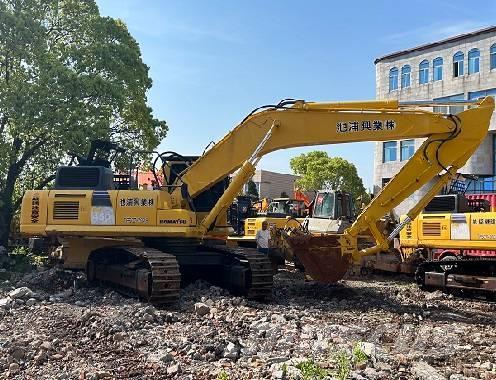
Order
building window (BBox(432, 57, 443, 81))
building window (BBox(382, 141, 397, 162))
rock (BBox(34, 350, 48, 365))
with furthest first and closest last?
building window (BBox(382, 141, 397, 162)), building window (BBox(432, 57, 443, 81)), rock (BBox(34, 350, 48, 365))

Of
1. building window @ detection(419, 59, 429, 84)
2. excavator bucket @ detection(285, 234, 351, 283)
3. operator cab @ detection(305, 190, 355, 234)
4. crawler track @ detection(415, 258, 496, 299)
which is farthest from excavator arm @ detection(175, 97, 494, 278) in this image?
building window @ detection(419, 59, 429, 84)

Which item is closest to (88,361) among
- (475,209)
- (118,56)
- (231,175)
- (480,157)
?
(231,175)

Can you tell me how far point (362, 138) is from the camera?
34.1ft

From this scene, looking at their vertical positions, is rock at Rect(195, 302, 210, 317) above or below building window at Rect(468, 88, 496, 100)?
below

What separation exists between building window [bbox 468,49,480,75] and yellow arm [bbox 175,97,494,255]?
1178 inches

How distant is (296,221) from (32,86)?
909 centimetres

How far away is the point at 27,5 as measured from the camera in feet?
64.7

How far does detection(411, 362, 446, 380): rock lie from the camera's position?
20.2 ft

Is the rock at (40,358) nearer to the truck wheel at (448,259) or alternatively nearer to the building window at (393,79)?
the truck wheel at (448,259)

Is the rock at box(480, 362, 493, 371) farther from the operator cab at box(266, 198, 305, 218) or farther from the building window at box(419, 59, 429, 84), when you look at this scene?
the building window at box(419, 59, 429, 84)

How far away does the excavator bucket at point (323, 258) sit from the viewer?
1127 centimetres

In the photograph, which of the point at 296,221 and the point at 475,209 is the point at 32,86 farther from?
the point at 475,209

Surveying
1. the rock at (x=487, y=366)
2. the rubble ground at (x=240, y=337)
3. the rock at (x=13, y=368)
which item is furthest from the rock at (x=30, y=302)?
the rock at (x=487, y=366)

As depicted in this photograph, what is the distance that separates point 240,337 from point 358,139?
4236 millimetres
